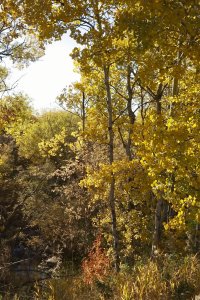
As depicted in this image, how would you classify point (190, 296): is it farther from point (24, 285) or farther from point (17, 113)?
point (24, 285)

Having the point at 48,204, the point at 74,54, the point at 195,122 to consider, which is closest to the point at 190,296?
the point at 195,122

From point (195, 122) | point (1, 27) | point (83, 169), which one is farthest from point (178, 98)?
point (83, 169)

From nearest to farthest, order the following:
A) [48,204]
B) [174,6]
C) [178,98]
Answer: [174,6]
[178,98]
[48,204]

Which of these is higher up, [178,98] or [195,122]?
[178,98]

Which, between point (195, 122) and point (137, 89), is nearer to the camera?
point (195, 122)

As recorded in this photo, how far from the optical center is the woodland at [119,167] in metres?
6.99

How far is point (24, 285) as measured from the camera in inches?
591

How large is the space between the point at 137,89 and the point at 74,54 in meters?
12.7

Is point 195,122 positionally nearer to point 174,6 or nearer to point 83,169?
point 174,6

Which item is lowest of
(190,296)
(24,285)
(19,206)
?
(24,285)

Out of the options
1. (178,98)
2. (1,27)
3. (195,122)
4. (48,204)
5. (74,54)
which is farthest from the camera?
(48,204)

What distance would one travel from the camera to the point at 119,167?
447 inches

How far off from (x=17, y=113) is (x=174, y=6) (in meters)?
8.30

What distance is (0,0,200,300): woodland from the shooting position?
275 inches
